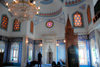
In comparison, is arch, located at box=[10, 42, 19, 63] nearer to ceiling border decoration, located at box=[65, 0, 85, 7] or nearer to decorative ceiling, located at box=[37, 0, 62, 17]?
decorative ceiling, located at box=[37, 0, 62, 17]

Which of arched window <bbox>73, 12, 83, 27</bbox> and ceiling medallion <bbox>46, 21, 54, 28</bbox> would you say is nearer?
arched window <bbox>73, 12, 83, 27</bbox>

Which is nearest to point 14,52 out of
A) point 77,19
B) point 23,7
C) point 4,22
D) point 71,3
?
point 4,22

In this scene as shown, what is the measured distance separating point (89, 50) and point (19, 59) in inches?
335

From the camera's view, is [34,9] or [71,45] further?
[71,45]

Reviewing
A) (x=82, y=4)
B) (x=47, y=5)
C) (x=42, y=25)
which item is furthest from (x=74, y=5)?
(x=42, y=25)

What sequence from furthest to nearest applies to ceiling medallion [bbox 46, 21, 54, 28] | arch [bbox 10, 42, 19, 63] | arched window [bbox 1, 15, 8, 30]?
ceiling medallion [bbox 46, 21, 54, 28]
arch [bbox 10, 42, 19, 63]
arched window [bbox 1, 15, 8, 30]

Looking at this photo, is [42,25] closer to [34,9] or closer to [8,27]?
[8,27]

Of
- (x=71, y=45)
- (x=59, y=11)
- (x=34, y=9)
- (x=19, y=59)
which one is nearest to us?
(x=34, y=9)

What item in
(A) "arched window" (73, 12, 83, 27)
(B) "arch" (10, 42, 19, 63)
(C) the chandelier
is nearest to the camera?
(C) the chandelier

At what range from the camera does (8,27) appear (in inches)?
474

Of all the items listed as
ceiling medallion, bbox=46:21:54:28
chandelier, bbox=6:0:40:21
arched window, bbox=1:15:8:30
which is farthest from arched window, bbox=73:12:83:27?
arched window, bbox=1:15:8:30

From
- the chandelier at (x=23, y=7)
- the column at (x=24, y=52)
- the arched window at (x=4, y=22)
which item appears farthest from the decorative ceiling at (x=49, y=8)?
the chandelier at (x=23, y=7)

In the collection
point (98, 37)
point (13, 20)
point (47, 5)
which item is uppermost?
point (47, 5)

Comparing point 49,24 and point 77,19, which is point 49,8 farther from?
point 77,19
